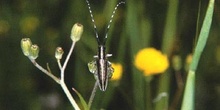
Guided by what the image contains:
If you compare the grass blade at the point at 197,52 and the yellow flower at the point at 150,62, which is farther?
the yellow flower at the point at 150,62

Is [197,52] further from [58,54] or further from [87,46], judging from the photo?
[87,46]

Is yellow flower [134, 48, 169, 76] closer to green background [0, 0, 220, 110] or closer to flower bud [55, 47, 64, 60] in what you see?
green background [0, 0, 220, 110]

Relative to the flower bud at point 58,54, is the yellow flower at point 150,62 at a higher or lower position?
lower

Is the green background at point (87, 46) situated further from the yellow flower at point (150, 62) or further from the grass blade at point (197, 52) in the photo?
the grass blade at point (197, 52)

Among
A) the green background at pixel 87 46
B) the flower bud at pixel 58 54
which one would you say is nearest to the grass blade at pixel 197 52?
the flower bud at pixel 58 54

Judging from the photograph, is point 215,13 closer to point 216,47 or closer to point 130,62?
point 216,47

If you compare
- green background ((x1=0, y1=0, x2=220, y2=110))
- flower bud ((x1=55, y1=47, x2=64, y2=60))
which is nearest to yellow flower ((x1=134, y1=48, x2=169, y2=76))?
green background ((x1=0, y1=0, x2=220, y2=110))

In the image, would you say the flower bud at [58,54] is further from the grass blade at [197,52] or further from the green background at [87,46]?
the green background at [87,46]

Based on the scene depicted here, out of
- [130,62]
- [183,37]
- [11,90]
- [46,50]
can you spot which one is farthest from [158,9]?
[11,90]
